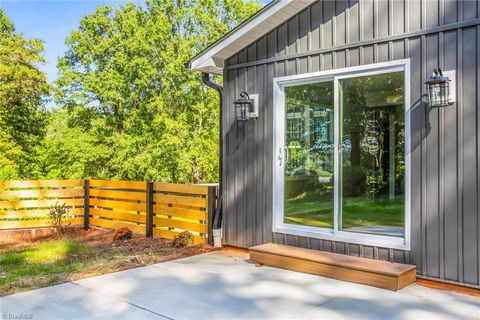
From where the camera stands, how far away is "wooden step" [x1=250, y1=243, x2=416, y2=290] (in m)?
3.39

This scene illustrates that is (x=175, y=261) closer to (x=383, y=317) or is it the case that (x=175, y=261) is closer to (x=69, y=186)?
(x=383, y=317)

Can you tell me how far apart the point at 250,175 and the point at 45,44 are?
38.9 ft

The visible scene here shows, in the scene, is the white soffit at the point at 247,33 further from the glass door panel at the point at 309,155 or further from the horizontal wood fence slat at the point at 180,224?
the horizontal wood fence slat at the point at 180,224

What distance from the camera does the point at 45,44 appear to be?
13492 mm

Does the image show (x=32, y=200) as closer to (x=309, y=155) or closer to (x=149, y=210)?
(x=149, y=210)

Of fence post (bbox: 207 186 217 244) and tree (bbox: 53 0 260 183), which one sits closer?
fence post (bbox: 207 186 217 244)

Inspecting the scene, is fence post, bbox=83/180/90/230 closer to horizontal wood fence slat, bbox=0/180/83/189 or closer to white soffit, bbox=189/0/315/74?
horizontal wood fence slat, bbox=0/180/83/189

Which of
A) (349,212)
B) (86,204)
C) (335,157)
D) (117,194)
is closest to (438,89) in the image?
(335,157)

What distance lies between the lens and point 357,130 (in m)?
4.37

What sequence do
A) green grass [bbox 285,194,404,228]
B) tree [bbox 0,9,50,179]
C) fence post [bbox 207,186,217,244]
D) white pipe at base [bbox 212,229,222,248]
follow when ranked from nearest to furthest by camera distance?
1. green grass [bbox 285,194,404,228]
2. white pipe at base [bbox 212,229,222,248]
3. fence post [bbox 207,186,217,244]
4. tree [bbox 0,9,50,179]

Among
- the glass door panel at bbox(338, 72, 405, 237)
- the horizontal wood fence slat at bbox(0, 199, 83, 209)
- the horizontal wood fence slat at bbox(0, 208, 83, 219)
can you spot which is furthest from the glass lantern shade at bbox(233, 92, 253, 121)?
the horizontal wood fence slat at bbox(0, 208, 83, 219)

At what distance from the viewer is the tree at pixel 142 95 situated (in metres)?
14.1

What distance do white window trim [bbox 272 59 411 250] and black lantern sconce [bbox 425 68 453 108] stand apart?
0.25 metres

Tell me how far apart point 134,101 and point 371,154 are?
12.3 m
